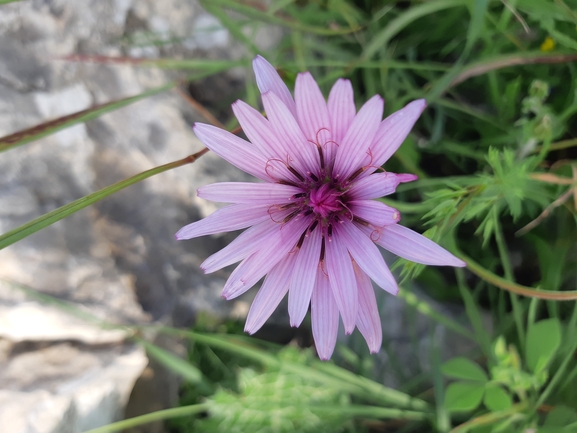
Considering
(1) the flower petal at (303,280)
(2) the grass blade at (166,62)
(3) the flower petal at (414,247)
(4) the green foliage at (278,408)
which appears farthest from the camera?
(4) the green foliage at (278,408)

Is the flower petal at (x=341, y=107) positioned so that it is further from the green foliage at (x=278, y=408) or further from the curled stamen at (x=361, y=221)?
the green foliage at (x=278, y=408)

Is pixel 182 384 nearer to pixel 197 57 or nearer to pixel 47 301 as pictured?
pixel 47 301

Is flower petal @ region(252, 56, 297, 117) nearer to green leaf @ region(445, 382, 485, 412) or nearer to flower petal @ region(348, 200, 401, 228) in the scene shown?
flower petal @ region(348, 200, 401, 228)

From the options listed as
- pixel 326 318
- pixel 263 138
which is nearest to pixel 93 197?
pixel 263 138

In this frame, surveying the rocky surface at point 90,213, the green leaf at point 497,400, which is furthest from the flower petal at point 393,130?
the rocky surface at point 90,213

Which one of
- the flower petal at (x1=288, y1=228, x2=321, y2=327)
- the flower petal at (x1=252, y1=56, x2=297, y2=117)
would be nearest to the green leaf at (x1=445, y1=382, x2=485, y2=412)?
the flower petal at (x1=288, y1=228, x2=321, y2=327)

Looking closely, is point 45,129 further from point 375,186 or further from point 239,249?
point 375,186
